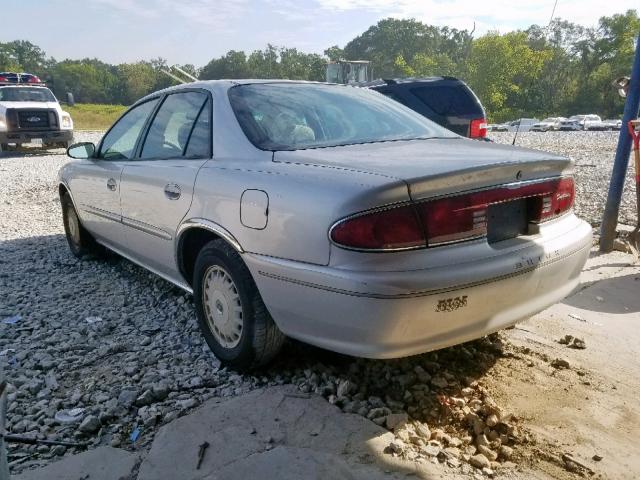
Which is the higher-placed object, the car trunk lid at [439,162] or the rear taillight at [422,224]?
the car trunk lid at [439,162]

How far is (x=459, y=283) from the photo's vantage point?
88.3 inches

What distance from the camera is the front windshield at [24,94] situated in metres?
16.4

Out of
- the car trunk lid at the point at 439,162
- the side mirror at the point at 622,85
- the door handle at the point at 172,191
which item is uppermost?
the side mirror at the point at 622,85

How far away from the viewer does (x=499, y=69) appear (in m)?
59.2

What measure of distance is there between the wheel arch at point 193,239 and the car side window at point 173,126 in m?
0.54

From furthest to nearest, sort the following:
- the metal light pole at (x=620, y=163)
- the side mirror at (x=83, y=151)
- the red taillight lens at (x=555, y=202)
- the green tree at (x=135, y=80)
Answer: the green tree at (x=135, y=80) → the metal light pole at (x=620, y=163) → the side mirror at (x=83, y=151) → the red taillight lens at (x=555, y=202)

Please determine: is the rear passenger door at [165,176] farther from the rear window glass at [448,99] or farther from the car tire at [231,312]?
the rear window glass at [448,99]

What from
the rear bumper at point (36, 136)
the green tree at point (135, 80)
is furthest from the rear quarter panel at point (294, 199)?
the green tree at point (135, 80)

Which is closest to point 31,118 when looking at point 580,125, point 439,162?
point 439,162

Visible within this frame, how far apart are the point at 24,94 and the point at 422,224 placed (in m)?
17.7

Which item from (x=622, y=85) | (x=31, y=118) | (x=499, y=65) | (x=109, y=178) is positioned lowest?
(x=31, y=118)

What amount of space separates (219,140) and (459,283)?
158 centimetres

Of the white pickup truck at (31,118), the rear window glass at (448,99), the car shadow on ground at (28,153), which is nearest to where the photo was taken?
the rear window glass at (448,99)

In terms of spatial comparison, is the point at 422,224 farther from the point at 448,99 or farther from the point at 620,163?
the point at 448,99
